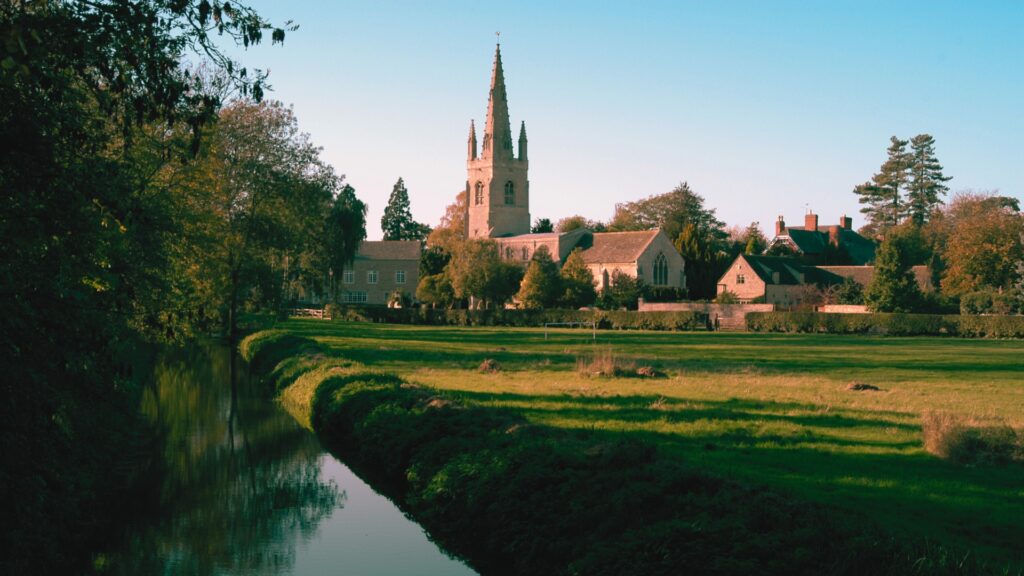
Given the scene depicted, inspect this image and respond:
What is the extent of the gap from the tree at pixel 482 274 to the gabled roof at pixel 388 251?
2903 cm

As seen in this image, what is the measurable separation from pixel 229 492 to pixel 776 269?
79882 mm

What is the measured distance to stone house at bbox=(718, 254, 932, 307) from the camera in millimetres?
84875

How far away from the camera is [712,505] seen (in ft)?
27.7

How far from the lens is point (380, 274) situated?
366 feet

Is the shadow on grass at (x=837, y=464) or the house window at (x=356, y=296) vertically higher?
the house window at (x=356, y=296)

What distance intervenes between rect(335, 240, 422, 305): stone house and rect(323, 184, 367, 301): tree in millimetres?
25315

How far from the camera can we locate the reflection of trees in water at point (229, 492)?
11500 millimetres

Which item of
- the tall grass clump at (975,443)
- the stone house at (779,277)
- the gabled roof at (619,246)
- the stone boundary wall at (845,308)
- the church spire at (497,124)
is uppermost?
the church spire at (497,124)

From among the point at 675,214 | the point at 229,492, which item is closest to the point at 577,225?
the point at 675,214

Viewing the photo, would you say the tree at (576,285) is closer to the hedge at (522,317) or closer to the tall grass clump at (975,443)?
the hedge at (522,317)

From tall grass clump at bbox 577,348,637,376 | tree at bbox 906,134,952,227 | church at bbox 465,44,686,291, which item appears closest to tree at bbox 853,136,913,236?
tree at bbox 906,134,952,227

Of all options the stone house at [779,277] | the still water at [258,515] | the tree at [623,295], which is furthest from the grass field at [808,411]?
the stone house at [779,277]

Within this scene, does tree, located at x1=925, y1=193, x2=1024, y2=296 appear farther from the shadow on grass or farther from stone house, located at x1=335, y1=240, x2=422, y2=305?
the shadow on grass

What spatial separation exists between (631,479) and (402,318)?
223ft
